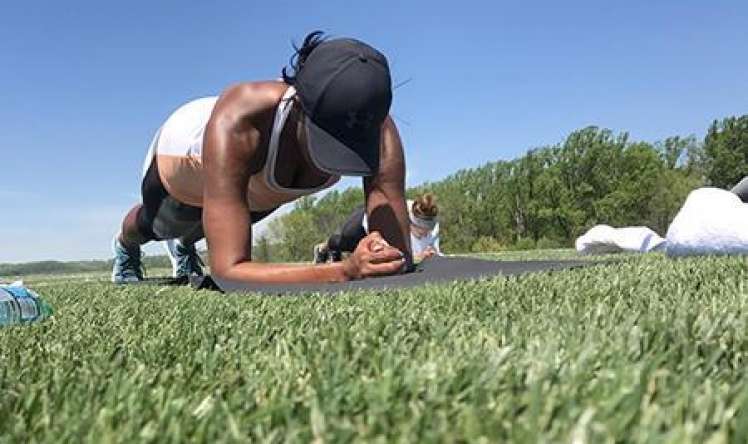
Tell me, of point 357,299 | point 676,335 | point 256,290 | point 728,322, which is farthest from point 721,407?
point 256,290

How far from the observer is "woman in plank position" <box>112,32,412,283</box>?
2633 millimetres

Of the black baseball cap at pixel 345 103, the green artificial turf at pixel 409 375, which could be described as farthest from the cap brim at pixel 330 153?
the green artificial turf at pixel 409 375

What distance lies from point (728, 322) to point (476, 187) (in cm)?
3653

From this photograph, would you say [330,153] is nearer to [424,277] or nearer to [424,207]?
[424,277]

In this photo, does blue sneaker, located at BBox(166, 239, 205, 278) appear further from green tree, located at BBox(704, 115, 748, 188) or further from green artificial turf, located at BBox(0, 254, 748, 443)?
green tree, located at BBox(704, 115, 748, 188)

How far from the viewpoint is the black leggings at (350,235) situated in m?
4.46

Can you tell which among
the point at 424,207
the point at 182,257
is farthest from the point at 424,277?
the point at 424,207

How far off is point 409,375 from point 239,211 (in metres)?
2.07

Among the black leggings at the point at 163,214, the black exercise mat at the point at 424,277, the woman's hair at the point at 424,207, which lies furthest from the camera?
the woman's hair at the point at 424,207

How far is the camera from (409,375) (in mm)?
778

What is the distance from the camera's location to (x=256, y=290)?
240cm

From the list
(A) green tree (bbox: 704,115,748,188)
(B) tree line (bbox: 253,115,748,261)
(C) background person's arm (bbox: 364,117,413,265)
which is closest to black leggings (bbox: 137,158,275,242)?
(C) background person's arm (bbox: 364,117,413,265)

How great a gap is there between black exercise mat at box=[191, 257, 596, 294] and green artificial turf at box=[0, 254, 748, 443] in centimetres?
73

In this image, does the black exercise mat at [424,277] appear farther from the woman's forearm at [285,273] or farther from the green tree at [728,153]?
the green tree at [728,153]
